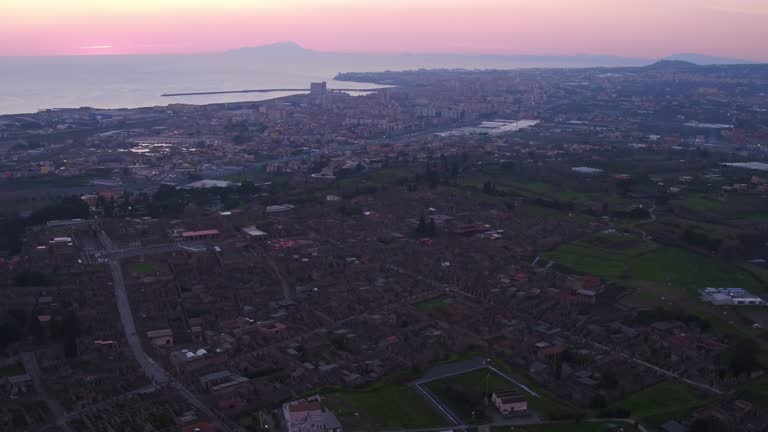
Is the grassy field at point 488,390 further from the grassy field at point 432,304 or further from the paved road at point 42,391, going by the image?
the paved road at point 42,391

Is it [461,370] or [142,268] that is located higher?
[142,268]

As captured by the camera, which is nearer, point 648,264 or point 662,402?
point 662,402

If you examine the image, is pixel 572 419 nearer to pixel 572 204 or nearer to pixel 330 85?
pixel 572 204

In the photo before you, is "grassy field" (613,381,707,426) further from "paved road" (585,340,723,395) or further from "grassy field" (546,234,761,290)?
"grassy field" (546,234,761,290)

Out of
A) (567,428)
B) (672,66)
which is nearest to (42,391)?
(567,428)

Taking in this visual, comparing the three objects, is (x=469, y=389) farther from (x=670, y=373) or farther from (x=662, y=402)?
(x=670, y=373)

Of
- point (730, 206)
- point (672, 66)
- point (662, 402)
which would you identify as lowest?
point (662, 402)
